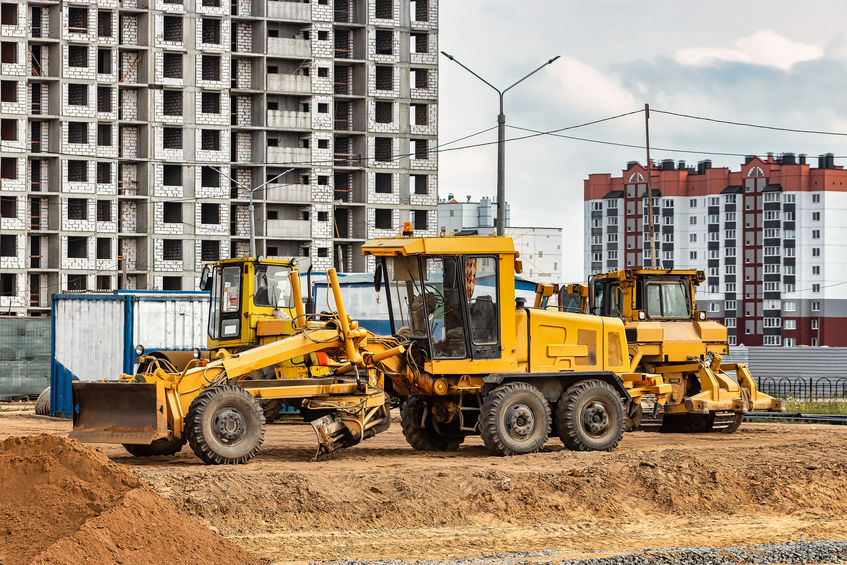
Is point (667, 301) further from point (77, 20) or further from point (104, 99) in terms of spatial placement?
point (77, 20)

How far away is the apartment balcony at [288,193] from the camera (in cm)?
8175

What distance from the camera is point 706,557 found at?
12.2 metres

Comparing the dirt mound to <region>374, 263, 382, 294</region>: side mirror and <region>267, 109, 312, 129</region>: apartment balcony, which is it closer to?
<region>374, 263, 382, 294</region>: side mirror

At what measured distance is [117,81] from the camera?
7700 centimetres

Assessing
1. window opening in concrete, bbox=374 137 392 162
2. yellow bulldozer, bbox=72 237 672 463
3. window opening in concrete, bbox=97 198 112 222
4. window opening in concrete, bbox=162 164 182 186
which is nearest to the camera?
yellow bulldozer, bbox=72 237 672 463

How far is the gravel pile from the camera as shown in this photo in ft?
39.0

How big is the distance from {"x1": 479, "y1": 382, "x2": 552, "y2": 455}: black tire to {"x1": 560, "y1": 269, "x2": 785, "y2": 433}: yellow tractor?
4.54 metres

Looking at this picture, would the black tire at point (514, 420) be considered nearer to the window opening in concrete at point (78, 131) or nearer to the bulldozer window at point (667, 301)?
the bulldozer window at point (667, 301)

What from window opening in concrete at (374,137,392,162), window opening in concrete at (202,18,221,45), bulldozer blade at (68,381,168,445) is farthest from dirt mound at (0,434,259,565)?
window opening in concrete at (374,137,392,162)

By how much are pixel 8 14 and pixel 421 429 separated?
63631mm

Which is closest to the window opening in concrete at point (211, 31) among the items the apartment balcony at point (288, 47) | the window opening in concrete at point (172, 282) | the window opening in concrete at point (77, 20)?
the window opening in concrete at point (172, 282)

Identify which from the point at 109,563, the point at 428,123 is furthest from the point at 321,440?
the point at 428,123

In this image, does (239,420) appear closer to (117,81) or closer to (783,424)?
(783,424)

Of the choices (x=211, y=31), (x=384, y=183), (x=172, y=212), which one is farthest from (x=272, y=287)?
(x=384, y=183)
